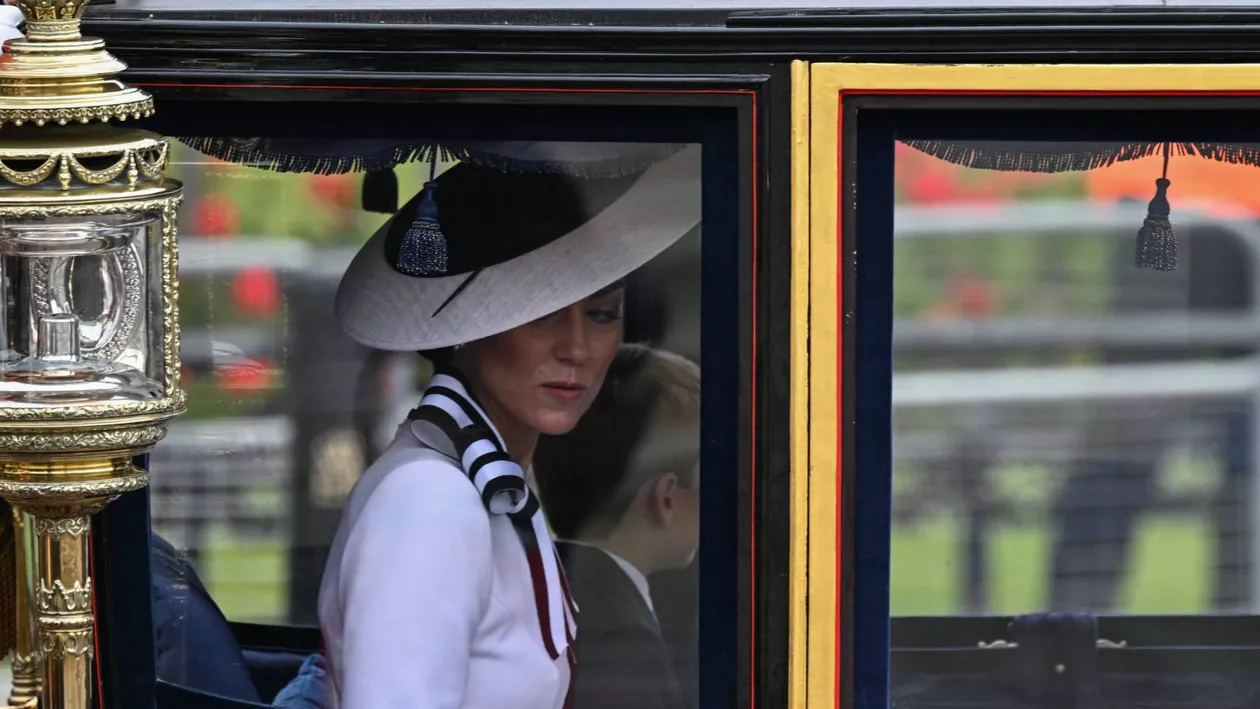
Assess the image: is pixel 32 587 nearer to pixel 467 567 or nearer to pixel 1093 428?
pixel 467 567

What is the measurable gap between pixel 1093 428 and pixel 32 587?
1.20 meters

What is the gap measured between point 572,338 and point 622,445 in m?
0.13

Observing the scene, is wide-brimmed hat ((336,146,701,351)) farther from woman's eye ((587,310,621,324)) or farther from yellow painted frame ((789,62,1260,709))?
yellow painted frame ((789,62,1260,709))

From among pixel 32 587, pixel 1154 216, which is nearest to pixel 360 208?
pixel 32 587

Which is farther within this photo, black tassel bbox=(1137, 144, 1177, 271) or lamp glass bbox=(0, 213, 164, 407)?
black tassel bbox=(1137, 144, 1177, 271)

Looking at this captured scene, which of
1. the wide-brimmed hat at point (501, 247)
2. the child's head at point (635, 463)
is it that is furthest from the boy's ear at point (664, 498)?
the wide-brimmed hat at point (501, 247)

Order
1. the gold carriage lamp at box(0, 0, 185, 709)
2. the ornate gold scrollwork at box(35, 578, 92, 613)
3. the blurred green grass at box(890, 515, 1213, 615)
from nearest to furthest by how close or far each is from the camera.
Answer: the gold carriage lamp at box(0, 0, 185, 709), the ornate gold scrollwork at box(35, 578, 92, 613), the blurred green grass at box(890, 515, 1213, 615)

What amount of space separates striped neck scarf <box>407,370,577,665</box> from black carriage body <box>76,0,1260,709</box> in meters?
0.18

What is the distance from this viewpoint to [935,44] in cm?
201

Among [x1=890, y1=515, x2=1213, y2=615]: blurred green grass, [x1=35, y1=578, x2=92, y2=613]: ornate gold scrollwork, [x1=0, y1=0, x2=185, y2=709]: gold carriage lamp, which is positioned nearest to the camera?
[x1=0, y1=0, x2=185, y2=709]: gold carriage lamp

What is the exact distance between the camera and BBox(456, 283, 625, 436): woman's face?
2.10 m

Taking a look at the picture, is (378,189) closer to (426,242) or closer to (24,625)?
(426,242)

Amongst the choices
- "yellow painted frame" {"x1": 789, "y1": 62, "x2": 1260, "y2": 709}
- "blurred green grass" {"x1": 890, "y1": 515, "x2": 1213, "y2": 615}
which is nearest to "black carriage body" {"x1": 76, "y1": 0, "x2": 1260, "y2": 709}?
"yellow painted frame" {"x1": 789, "y1": 62, "x2": 1260, "y2": 709}

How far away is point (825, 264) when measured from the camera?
80.7 inches
